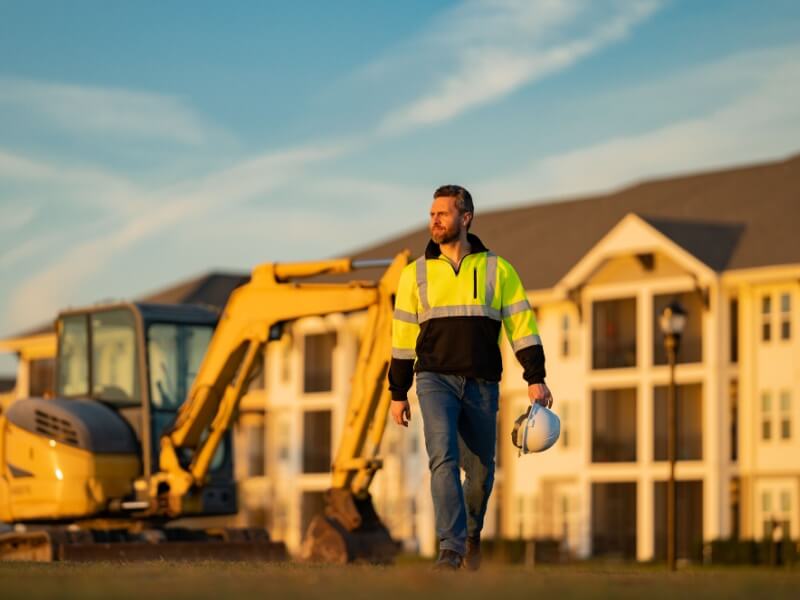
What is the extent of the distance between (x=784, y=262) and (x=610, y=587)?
40896mm

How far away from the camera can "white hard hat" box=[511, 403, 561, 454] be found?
42.7 ft

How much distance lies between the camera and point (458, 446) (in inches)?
512

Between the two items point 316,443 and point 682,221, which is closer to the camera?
point 682,221

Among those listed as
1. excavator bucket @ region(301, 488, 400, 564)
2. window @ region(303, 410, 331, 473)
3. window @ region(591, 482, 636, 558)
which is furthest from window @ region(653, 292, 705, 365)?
excavator bucket @ region(301, 488, 400, 564)

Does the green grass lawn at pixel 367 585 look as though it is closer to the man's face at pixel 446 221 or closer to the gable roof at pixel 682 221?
the man's face at pixel 446 221

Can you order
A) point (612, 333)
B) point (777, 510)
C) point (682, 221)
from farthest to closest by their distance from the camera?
1. point (612, 333)
2. point (682, 221)
3. point (777, 510)

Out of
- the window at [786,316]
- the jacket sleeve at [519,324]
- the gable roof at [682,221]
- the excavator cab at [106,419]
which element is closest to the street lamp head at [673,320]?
the excavator cab at [106,419]

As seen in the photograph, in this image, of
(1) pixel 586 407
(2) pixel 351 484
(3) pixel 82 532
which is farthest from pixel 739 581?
(1) pixel 586 407

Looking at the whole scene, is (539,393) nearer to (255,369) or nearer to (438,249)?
(438,249)

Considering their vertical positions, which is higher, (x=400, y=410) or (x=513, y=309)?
(x=513, y=309)

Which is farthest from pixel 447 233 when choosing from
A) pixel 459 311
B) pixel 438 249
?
pixel 459 311

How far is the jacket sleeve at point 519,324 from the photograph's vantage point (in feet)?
42.5

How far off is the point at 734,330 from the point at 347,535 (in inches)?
1191

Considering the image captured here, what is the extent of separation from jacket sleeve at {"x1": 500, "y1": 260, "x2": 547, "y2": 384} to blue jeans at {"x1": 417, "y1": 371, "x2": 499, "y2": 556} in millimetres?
279
